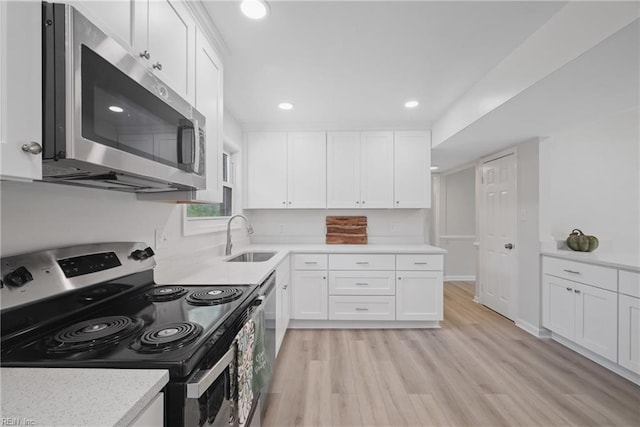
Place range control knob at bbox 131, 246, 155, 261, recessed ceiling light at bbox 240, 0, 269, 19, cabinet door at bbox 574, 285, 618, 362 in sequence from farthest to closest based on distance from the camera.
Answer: cabinet door at bbox 574, 285, 618, 362 < recessed ceiling light at bbox 240, 0, 269, 19 < range control knob at bbox 131, 246, 155, 261

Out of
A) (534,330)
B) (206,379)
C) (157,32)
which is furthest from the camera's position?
(534,330)

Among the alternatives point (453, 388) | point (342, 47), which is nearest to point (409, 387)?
point (453, 388)

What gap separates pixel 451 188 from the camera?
543 cm

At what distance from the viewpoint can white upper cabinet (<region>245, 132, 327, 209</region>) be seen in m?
3.47

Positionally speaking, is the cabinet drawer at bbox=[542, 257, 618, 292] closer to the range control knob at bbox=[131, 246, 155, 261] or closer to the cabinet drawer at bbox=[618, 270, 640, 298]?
the cabinet drawer at bbox=[618, 270, 640, 298]

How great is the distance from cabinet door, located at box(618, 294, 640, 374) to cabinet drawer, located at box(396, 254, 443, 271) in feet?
4.48

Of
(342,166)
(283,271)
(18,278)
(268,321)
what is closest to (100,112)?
(18,278)

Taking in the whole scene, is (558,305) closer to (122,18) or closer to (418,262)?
(418,262)

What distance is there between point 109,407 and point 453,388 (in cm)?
220

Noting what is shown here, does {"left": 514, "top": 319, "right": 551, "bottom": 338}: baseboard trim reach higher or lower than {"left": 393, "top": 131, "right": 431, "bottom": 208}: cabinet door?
A: lower

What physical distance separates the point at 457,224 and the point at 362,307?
3313mm

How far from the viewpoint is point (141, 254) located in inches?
54.1

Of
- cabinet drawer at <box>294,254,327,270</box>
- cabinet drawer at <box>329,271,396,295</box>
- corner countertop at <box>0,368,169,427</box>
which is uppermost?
corner countertop at <box>0,368,169,427</box>

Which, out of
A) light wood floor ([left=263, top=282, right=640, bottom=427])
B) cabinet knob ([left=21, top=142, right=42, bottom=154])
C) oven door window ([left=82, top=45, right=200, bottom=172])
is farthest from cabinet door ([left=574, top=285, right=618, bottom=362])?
cabinet knob ([left=21, top=142, right=42, bottom=154])
